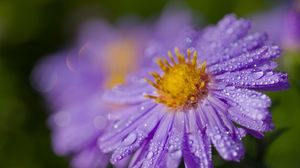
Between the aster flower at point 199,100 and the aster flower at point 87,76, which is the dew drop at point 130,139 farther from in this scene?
the aster flower at point 87,76

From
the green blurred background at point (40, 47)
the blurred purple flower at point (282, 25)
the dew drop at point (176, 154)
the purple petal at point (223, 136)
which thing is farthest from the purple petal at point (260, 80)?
the green blurred background at point (40, 47)

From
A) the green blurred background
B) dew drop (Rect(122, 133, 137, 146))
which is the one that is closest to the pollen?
dew drop (Rect(122, 133, 137, 146))

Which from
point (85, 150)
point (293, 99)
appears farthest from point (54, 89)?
point (293, 99)

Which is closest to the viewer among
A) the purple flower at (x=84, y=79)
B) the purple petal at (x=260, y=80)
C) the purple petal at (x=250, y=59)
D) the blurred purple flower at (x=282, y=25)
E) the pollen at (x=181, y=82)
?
the purple petal at (x=260, y=80)

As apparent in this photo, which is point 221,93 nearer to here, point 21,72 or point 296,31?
point 296,31

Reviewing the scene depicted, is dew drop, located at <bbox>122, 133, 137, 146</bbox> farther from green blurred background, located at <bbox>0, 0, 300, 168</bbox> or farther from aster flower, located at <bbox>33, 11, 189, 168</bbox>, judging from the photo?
green blurred background, located at <bbox>0, 0, 300, 168</bbox>

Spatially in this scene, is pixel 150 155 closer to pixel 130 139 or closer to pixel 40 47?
pixel 130 139
